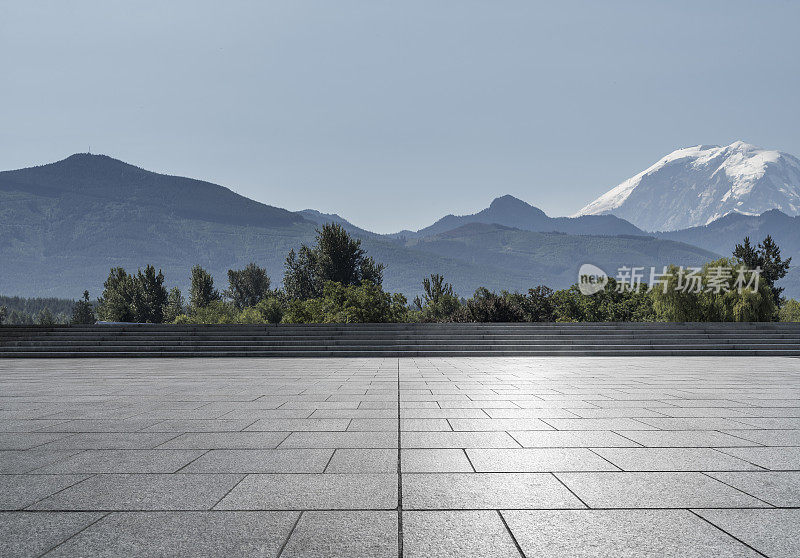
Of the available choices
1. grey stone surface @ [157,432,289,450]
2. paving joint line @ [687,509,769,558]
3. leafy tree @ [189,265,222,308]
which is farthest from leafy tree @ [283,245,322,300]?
paving joint line @ [687,509,769,558]

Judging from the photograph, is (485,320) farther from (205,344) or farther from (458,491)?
(458,491)

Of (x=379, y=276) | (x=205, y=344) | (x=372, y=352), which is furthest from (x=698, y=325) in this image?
(x=379, y=276)

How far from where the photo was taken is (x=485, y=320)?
34.8m

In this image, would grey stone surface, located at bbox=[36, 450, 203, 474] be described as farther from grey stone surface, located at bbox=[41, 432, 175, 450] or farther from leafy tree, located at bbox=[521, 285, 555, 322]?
leafy tree, located at bbox=[521, 285, 555, 322]

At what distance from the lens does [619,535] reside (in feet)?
11.0

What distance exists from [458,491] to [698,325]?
72.1ft

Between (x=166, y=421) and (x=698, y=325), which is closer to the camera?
(x=166, y=421)

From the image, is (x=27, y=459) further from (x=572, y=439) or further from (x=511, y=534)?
(x=572, y=439)

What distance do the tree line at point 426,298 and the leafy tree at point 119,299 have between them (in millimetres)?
132

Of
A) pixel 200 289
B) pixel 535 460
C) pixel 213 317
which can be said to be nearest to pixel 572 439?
pixel 535 460

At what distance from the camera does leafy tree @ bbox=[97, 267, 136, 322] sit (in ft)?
241

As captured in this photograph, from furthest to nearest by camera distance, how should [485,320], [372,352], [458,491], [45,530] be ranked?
[485,320]
[372,352]
[458,491]
[45,530]

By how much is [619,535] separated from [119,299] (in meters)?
81.8

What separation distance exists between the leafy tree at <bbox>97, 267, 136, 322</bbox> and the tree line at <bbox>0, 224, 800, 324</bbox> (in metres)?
0.13
